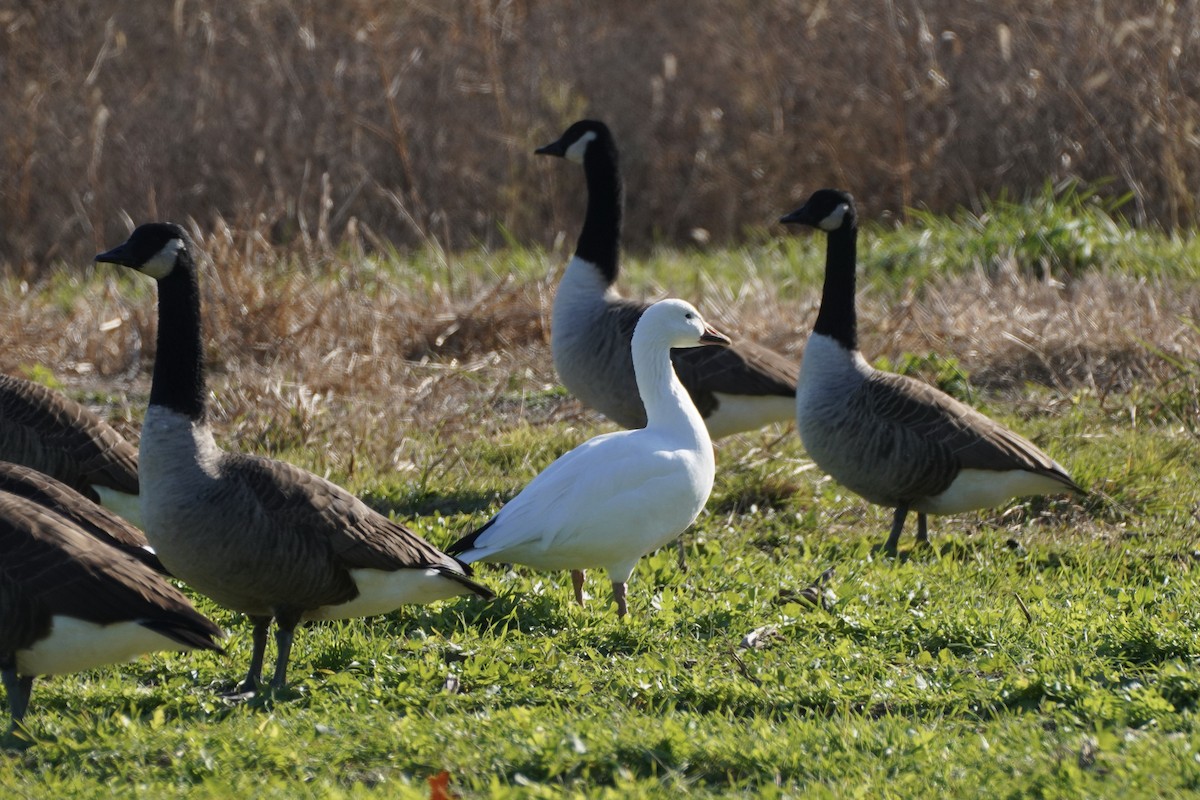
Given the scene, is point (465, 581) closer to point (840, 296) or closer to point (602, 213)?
point (840, 296)

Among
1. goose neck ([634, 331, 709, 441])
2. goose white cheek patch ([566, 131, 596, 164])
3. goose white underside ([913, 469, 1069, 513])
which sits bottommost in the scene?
goose white underside ([913, 469, 1069, 513])

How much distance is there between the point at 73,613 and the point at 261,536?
75 centimetres

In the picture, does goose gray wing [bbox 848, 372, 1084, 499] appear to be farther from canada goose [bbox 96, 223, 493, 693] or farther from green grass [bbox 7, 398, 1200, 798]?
canada goose [bbox 96, 223, 493, 693]

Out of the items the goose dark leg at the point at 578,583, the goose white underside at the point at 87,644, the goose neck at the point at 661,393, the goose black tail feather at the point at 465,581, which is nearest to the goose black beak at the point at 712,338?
the goose neck at the point at 661,393

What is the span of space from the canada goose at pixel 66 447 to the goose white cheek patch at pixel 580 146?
3.82m

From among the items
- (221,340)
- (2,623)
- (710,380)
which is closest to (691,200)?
(221,340)

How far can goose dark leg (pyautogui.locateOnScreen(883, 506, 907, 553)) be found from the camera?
7.19 m

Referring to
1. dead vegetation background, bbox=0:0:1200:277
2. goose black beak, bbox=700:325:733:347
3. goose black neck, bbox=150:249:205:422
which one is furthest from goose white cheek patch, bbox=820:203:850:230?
dead vegetation background, bbox=0:0:1200:277

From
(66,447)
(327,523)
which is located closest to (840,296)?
(327,523)

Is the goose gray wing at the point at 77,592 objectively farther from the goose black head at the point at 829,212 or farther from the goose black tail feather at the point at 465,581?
the goose black head at the point at 829,212

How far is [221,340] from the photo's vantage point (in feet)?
34.1

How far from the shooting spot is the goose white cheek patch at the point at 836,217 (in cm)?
795

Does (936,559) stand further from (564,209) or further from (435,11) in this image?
(435,11)

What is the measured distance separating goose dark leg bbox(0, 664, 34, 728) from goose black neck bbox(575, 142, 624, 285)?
500 centimetres
